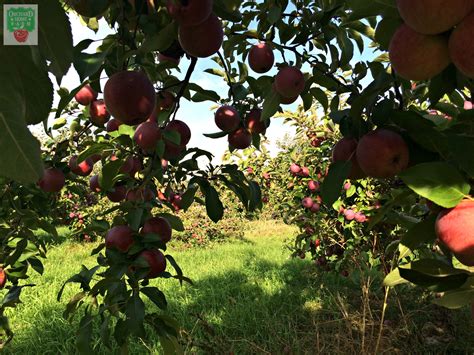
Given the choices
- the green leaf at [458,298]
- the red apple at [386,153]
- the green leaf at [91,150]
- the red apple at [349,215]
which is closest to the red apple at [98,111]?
the green leaf at [91,150]

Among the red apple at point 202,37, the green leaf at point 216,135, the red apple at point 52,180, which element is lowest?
the red apple at point 52,180

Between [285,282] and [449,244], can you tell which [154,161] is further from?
[285,282]

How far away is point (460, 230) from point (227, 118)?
3.51 ft

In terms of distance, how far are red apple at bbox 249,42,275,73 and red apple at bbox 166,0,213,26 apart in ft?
2.09

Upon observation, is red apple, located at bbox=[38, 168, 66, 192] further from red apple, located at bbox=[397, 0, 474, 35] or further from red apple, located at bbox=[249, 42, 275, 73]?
red apple, located at bbox=[397, 0, 474, 35]

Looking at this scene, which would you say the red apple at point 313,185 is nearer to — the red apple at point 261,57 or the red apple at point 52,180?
the red apple at point 261,57

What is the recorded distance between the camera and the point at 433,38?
57 cm

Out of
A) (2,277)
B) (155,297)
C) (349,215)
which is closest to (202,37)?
(155,297)

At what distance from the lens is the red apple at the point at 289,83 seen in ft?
4.19

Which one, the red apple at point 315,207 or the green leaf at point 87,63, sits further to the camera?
the red apple at point 315,207

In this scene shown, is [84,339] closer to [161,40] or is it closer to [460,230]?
[161,40]

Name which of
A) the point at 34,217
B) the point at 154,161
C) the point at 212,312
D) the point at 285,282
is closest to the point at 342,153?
the point at 154,161

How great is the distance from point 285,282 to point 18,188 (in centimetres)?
368

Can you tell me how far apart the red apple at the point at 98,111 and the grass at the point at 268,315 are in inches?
52.0
